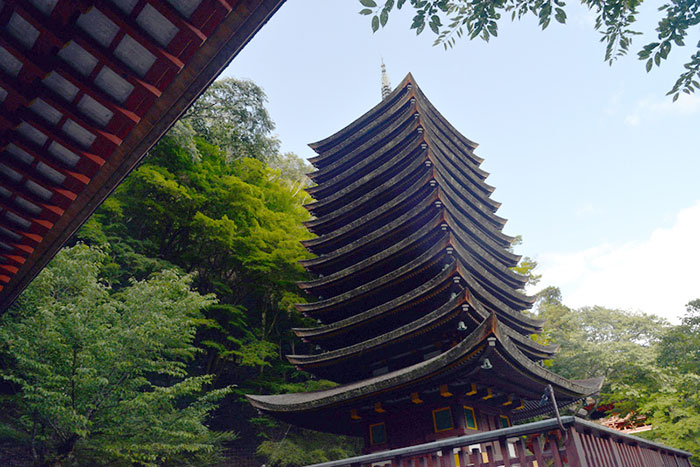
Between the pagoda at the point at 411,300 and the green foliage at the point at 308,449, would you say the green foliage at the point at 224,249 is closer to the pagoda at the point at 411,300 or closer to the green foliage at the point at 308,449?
the green foliage at the point at 308,449

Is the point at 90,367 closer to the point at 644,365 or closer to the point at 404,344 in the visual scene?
the point at 404,344

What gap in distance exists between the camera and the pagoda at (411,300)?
380 inches

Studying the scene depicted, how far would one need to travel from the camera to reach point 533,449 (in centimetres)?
520

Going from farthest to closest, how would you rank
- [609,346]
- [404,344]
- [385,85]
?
[385,85]
[609,346]
[404,344]

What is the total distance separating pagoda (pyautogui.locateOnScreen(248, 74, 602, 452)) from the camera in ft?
31.7

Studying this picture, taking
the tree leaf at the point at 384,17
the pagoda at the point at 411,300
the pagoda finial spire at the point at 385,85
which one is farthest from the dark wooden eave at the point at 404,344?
the pagoda finial spire at the point at 385,85

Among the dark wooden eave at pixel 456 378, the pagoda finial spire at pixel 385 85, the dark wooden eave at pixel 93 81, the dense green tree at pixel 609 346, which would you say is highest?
the pagoda finial spire at pixel 385 85

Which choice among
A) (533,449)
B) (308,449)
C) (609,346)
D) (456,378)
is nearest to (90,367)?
(308,449)

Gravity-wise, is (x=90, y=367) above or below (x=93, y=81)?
above

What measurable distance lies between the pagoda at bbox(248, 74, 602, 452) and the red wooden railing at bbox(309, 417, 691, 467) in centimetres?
261

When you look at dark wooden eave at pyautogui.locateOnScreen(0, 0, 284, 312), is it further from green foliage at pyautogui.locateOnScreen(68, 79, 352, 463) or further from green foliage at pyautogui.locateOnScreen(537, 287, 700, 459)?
green foliage at pyautogui.locateOnScreen(537, 287, 700, 459)

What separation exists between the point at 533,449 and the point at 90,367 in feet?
34.2

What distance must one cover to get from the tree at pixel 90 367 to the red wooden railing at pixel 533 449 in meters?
7.37

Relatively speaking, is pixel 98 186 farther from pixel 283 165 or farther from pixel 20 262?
pixel 283 165
